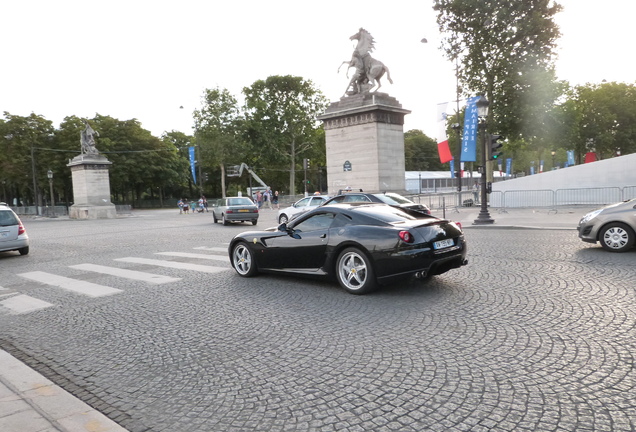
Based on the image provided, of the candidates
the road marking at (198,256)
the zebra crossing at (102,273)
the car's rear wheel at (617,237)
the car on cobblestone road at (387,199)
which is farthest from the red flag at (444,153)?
the road marking at (198,256)

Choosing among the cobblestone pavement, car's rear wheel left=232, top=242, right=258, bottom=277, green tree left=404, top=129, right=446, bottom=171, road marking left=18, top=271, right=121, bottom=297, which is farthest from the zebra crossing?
green tree left=404, top=129, right=446, bottom=171

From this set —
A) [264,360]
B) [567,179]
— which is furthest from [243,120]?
[264,360]

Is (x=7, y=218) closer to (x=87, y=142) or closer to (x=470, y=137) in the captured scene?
(x=470, y=137)

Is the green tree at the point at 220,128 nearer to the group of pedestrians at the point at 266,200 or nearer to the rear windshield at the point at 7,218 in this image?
the group of pedestrians at the point at 266,200

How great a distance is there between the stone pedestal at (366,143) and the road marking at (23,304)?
1933 centimetres

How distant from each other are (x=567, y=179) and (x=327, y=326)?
2765 centimetres

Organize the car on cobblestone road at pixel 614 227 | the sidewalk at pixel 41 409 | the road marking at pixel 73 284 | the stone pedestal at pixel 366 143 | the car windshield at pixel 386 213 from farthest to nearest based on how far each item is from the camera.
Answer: the stone pedestal at pixel 366 143 < the car on cobblestone road at pixel 614 227 < the road marking at pixel 73 284 < the car windshield at pixel 386 213 < the sidewalk at pixel 41 409

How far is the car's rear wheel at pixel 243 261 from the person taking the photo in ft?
27.5

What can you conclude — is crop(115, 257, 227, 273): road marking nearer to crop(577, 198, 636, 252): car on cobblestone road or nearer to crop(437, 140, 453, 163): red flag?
crop(577, 198, 636, 252): car on cobblestone road

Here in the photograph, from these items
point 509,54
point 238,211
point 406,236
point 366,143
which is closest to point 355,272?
point 406,236

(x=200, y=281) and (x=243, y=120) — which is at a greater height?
(x=243, y=120)

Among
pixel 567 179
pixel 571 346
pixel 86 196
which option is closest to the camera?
pixel 571 346

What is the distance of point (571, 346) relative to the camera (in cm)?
428

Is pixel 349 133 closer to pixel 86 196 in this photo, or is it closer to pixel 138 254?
pixel 138 254
